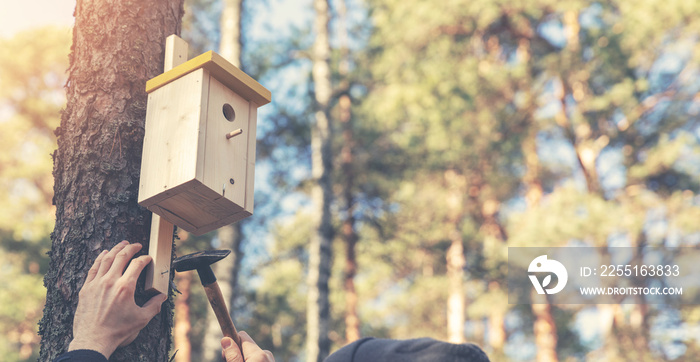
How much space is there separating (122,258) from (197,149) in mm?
395

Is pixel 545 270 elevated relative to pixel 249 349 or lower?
elevated

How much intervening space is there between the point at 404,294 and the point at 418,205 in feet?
14.7

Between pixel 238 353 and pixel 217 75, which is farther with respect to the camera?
pixel 217 75

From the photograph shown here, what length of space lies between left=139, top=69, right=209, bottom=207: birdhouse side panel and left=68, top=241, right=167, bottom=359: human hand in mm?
216

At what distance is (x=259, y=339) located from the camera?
11.1 m

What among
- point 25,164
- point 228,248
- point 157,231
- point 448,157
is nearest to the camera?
point 157,231

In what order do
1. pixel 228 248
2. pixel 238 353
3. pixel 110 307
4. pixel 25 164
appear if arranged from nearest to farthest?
pixel 110 307 → pixel 238 353 → pixel 228 248 → pixel 25 164

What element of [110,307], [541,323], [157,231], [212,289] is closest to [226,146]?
[157,231]

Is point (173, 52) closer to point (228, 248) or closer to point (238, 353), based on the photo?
point (238, 353)

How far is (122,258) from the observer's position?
1.94m

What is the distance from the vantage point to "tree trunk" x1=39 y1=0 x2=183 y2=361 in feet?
6.67

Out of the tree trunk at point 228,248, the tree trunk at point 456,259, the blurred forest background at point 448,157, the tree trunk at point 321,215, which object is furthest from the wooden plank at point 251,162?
the tree trunk at point 456,259

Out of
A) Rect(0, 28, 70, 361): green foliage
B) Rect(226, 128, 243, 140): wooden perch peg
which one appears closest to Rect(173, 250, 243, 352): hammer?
Rect(226, 128, 243, 140): wooden perch peg

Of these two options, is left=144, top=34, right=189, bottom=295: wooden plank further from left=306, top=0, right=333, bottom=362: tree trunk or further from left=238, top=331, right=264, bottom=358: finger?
left=306, top=0, right=333, bottom=362: tree trunk
